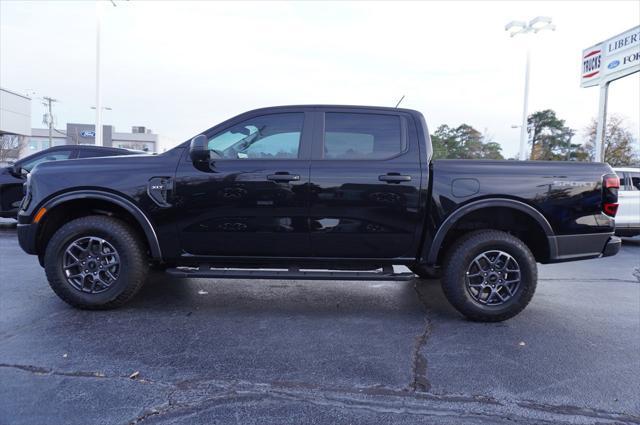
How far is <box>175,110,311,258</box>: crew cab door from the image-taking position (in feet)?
13.4

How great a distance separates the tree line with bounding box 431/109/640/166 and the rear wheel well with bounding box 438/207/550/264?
49.9 feet

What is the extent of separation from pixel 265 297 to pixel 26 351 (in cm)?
223

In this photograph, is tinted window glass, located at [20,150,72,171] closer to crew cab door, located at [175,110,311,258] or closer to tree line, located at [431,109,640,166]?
crew cab door, located at [175,110,311,258]

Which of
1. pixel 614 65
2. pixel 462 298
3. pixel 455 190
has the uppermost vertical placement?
pixel 614 65

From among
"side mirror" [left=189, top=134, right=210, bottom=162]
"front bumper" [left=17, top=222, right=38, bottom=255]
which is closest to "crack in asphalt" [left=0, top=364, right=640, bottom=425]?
"front bumper" [left=17, top=222, right=38, bottom=255]

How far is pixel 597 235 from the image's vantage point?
416cm

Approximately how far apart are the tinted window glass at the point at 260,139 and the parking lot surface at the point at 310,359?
1.54 m

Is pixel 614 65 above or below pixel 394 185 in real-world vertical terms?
above

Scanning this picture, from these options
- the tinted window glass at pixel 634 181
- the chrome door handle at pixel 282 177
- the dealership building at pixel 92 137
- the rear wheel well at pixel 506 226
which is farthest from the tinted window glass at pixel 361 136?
the dealership building at pixel 92 137

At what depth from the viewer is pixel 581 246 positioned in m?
4.17

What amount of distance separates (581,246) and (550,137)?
1980 inches

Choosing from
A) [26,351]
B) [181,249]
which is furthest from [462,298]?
[26,351]

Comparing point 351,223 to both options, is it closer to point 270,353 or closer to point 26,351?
point 270,353

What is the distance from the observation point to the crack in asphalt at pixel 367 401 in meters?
2.61
